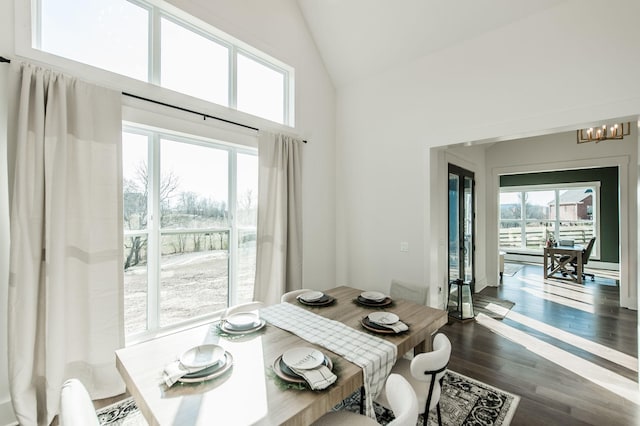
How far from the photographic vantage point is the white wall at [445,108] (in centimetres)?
235

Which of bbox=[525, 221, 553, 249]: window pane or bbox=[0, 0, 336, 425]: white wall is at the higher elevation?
bbox=[0, 0, 336, 425]: white wall

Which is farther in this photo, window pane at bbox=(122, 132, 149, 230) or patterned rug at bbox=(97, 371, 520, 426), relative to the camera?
window pane at bbox=(122, 132, 149, 230)

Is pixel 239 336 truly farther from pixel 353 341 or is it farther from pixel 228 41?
pixel 228 41

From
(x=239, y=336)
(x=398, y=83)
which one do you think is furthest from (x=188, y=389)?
(x=398, y=83)

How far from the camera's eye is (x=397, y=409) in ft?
3.78

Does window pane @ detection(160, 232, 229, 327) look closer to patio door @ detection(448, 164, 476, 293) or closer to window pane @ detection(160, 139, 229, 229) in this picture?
window pane @ detection(160, 139, 229, 229)

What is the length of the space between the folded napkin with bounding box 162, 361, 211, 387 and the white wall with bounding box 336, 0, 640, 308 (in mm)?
2743

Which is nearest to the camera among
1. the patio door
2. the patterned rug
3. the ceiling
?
the patterned rug

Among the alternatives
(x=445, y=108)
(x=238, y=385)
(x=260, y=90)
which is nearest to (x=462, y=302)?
(x=445, y=108)

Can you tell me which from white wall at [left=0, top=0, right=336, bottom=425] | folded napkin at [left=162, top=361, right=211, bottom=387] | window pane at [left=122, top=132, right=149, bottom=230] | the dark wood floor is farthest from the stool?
window pane at [left=122, top=132, right=149, bottom=230]

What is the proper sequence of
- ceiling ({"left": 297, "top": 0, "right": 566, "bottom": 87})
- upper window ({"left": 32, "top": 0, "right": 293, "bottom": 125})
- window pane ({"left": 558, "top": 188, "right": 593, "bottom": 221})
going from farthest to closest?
1. window pane ({"left": 558, "top": 188, "right": 593, "bottom": 221})
2. ceiling ({"left": 297, "top": 0, "right": 566, "bottom": 87})
3. upper window ({"left": 32, "top": 0, "right": 293, "bottom": 125})

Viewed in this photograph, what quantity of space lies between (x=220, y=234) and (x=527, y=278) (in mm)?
6808

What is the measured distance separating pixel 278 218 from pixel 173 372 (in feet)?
7.28

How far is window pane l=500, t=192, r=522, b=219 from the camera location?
9289 millimetres
